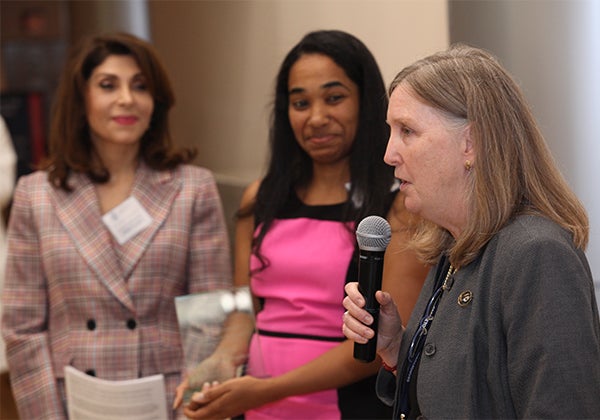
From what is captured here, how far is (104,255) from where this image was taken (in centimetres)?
312

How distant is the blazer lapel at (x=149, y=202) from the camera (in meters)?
3.14

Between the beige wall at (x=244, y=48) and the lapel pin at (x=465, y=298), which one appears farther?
the beige wall at (x=244, y=48)

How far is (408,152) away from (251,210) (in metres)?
1.22

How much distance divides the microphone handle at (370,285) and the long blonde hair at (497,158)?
166 millimetres

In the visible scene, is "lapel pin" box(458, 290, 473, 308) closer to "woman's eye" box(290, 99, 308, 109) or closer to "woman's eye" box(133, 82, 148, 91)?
"woman's eye" box(290, 99, 308, 109)

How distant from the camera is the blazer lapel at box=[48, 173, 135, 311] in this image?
10.2 feet

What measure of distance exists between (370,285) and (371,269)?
0.11 ft

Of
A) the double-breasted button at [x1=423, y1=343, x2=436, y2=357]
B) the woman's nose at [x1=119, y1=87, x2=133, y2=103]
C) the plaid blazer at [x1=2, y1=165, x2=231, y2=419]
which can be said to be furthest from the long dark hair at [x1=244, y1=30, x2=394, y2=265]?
the double-breasted button at [x1=423, y1=343, x2=436, y2=357]

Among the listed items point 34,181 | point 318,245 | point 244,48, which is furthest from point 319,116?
point 244,48

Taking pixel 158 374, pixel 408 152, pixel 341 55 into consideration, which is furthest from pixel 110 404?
pixel 408 152

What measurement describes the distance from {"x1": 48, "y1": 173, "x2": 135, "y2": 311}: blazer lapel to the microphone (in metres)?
1.43

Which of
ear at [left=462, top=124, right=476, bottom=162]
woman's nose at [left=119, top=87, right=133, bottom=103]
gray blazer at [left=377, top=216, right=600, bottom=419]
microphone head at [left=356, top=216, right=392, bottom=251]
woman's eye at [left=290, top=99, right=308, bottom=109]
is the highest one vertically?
ear at [left=462, top=124, right=476, bottom=162]

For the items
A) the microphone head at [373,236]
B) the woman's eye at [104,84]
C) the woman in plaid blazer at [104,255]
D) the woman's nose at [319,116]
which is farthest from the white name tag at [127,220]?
the microphone head at [373,236]

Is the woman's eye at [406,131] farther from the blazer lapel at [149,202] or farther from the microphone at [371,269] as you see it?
the blazer lapel at [149,202]
